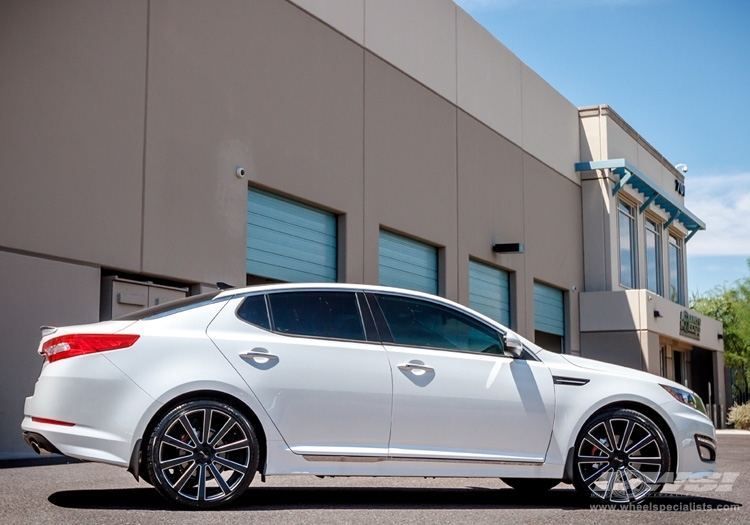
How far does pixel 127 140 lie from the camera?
46.7 ft

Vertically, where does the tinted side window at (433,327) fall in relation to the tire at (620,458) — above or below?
above

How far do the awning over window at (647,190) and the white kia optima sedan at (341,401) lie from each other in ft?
78.6

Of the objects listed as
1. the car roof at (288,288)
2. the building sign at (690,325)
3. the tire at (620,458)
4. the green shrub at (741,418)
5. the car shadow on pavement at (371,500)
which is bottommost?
the green shrub at (741,418)

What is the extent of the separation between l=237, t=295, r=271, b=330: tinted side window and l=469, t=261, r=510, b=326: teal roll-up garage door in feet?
55.2

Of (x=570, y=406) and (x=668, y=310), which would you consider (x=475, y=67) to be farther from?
(x=570, y=406)

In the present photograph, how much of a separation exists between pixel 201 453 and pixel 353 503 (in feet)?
4.28

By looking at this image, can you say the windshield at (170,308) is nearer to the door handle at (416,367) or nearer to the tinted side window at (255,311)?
the tinted side window at (255,311)

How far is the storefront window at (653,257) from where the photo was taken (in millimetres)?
35781

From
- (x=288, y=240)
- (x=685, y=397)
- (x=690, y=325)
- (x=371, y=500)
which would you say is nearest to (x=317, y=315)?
(x=371, y=500)

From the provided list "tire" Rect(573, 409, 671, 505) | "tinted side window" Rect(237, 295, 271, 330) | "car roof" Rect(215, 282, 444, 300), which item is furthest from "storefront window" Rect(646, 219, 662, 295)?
"tinted side window" Rect(237, 295, 271, 330)

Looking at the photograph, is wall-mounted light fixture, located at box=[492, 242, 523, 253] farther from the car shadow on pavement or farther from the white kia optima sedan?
the white kia optima sedan

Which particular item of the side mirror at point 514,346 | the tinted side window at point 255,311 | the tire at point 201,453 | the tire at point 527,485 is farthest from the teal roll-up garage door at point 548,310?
the tire at point 201,453

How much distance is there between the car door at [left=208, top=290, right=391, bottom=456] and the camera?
275 inches

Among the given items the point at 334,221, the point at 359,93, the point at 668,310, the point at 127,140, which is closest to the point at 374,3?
the point at 359,93
